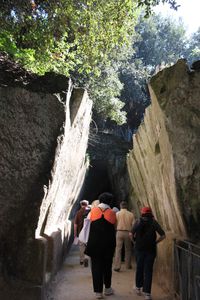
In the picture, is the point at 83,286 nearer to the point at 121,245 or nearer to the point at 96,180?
the point at 121,245

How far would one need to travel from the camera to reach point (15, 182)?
5.16 m

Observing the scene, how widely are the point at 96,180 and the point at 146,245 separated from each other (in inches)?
692

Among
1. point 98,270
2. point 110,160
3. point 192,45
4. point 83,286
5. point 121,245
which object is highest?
point 192,45

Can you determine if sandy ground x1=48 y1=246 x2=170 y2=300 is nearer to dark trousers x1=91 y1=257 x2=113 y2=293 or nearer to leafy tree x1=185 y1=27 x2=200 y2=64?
dark trousers x1=91 y1=257 x2=113 y2=293

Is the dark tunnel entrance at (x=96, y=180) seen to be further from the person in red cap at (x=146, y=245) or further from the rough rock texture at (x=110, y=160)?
the person in red cap at (x=146, y=245)

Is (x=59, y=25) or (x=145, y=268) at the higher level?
(x=59, y=25)

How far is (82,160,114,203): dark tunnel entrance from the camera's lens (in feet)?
69.4

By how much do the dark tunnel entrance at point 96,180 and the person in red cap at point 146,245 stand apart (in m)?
14.0

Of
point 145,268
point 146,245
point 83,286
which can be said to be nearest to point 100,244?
point 146,245

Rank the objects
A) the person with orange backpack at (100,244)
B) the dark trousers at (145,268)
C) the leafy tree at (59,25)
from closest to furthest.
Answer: the person with orange backpack at (100,244) → the dark trousers at (145,268) → the leafy tree at (59,25)

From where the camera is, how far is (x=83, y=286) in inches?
287

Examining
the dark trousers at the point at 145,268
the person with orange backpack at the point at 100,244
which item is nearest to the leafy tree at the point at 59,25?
the person with orange backpack at the point at 100,244

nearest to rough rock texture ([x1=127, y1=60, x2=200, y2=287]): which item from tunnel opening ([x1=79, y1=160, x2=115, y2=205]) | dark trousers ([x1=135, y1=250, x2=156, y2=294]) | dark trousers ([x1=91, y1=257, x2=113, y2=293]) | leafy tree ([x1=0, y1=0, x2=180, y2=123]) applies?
dark trousers ([x1=135, y1=250, x2=156, y2=294])

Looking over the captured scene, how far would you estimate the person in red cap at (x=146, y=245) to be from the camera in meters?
6.37
